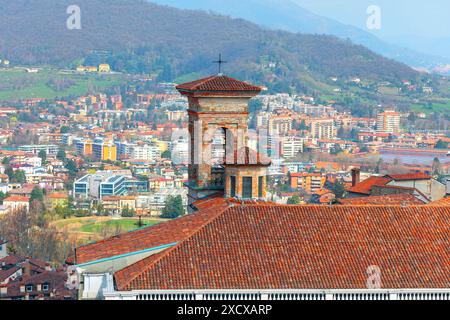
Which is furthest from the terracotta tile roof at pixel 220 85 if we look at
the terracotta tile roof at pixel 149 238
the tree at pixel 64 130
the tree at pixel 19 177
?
the tree at pixel 64 130

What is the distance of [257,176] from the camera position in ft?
75.9

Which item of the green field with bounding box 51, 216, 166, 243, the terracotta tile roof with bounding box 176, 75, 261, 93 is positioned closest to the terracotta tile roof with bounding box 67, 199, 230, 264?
the terracotta tile roof with bounding box 176, 75, 261, 93

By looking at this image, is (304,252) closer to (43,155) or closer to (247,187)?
(247,187)

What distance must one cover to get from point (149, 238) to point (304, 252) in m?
3.00

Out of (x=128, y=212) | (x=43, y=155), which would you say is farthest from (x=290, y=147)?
(x=128, y=212)

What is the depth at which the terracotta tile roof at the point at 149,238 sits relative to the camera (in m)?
14.7

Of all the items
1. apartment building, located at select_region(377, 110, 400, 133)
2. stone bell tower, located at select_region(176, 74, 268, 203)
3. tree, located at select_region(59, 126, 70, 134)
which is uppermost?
stone bell tower, located at select_region(176, 74, 268, 203)

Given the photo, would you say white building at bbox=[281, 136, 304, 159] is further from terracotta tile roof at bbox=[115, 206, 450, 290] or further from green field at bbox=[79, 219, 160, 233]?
terracotta tile roof at bbox=[115, 206, 450, 290]

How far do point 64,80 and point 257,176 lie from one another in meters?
173

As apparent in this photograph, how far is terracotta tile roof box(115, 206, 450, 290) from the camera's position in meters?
12.6

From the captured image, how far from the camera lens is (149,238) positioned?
15.6m

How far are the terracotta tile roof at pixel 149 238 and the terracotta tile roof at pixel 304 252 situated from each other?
631mm

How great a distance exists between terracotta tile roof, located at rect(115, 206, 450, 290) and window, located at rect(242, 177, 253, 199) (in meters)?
8.43

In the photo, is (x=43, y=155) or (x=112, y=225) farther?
(x=43, y=155)
